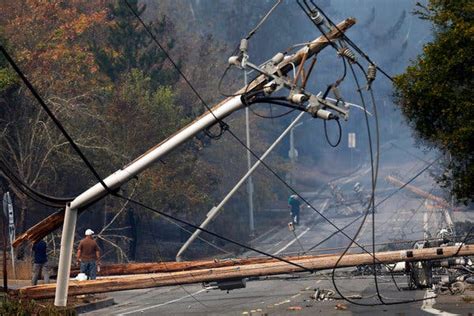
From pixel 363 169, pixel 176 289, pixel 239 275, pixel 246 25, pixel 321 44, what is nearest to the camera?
pixel 321 44

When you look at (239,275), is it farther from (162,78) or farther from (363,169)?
(363,169)

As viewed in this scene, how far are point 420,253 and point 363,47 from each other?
106 m

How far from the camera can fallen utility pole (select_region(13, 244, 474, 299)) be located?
22.8 meters

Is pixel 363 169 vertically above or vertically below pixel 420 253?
above

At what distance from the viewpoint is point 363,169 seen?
10781cm

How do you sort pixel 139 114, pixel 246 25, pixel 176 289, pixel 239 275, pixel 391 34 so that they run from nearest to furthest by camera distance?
pixel 239 275
pixel 176 289
pixel 139 114
pixel 246 25
pixel 391 34

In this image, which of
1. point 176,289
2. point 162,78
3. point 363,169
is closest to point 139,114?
point 162,78

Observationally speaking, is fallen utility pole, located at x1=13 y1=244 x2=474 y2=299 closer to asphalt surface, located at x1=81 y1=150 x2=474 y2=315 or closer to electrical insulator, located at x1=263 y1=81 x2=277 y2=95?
asphalt surface, located at x1=81 y1=150 x2=474 y2=315

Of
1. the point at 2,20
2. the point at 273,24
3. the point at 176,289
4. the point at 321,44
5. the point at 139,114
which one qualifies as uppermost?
the point at 273,24

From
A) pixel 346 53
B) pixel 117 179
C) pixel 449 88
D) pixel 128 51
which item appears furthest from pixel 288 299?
pixel 128 51

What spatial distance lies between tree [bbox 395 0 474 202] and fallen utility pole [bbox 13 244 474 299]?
146 centimetres

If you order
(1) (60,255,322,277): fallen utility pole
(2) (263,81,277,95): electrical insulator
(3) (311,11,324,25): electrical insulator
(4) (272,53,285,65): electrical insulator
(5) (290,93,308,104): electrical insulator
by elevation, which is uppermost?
(3) (311,11,324,25): electrical insulator

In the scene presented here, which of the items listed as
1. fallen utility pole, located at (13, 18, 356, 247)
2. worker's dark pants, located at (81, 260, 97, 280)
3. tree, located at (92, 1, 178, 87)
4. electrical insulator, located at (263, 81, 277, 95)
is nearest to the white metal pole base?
fallen utility pole, located at (13, 18, 356, 247)

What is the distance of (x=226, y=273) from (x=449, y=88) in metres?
5.90
